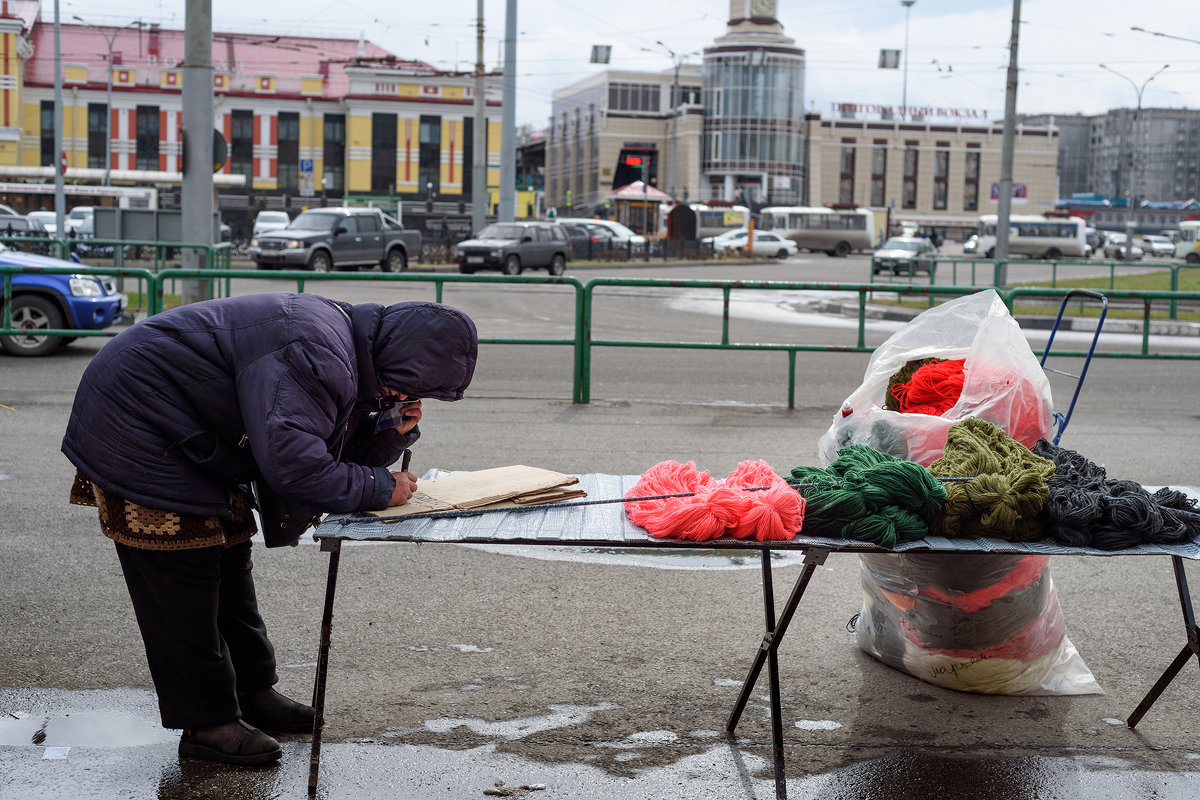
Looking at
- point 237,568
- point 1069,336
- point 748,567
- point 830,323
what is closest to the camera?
point 237,568

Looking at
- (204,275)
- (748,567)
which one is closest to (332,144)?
(204,275)

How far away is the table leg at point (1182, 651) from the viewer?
12.4 feet

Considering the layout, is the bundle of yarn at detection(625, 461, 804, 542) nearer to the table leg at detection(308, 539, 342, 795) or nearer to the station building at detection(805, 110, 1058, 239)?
the table leg at detection(308, 539, 342, 795)

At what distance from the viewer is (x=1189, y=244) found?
60844 mm

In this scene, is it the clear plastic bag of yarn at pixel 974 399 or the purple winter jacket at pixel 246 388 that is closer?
the purple winter jacket at pixel 246 388

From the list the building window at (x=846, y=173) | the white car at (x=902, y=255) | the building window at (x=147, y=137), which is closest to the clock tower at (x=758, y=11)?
the building window at (x=846, y=173)

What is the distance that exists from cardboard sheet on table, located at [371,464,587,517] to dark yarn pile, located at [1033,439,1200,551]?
1466 millimetres

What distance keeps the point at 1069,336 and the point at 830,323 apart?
4621 mm

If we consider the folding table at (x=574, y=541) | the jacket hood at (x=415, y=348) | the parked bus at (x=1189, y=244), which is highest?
the parked bus at (x=1189, y=244)

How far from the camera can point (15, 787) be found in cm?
337

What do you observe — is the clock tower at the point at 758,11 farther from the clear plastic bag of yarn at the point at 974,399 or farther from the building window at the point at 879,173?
the clear plastic bag of yarn at the point at 974,399

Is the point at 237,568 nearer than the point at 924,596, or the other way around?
the point at 237,568

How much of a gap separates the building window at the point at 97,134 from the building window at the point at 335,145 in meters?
12.8

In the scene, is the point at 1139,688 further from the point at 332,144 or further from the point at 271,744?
the point at 332,144
